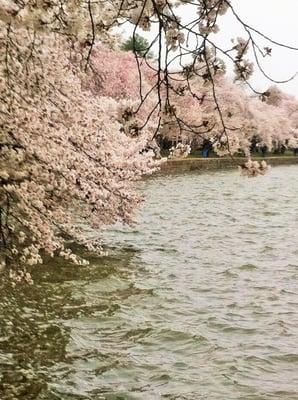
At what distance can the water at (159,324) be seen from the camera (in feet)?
30.5

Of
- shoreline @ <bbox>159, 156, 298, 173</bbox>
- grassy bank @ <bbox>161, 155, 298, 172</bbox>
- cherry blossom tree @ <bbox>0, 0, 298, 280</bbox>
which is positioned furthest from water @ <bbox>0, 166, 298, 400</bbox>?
grassy bank @ <bbox>161, 155, 298, 172</bbox>

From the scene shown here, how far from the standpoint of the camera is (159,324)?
12.2 meters

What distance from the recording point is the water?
930 cm

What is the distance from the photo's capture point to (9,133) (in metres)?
11.1

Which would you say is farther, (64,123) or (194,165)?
(194,165)

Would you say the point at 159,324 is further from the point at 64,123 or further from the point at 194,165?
the point at 194,165

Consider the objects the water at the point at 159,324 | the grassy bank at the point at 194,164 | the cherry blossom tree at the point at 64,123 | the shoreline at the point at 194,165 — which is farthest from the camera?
the grassy bank at the point at 194,164

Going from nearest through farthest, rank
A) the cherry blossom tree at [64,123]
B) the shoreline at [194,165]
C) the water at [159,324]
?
1. the cherry blossom tree at [64,123]
2. the water at [159,324]
3. the shoreline at [194,165]

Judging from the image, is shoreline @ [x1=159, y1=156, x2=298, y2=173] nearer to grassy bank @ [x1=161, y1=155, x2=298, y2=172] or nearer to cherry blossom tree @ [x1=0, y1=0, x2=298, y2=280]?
grassy bank @ [x1=161, y1=155, x2=298, y2=172]

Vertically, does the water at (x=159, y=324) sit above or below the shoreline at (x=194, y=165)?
below

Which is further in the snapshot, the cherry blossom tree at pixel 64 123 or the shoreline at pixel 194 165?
the shoreline at pixel 194 165

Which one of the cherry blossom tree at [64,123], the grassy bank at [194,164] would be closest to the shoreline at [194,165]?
the grassy bank at [194,164]

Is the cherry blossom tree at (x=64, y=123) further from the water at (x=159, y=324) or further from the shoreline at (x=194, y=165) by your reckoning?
the shoreline at (x=194, y=165)

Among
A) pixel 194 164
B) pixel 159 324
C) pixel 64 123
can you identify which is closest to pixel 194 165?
Result: pixel 194 164
